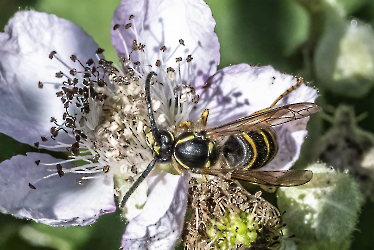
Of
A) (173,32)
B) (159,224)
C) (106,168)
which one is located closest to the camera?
(159,224)

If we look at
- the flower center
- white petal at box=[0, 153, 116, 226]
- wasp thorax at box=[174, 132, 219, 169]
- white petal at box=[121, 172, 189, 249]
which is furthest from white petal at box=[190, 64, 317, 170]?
white petal at box=[0, 153, 116, 226]

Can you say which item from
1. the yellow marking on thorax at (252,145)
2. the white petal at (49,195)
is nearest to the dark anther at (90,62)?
the white petal at (49,195)

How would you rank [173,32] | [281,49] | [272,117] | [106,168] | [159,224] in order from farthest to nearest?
1. [281,49]
2. [173,32]
3. [106,168]
4. [272,117]
5. [159,224]

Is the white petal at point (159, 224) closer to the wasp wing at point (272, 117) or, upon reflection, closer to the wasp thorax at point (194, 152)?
the wasp thorax at point (194, 152)

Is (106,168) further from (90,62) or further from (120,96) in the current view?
(90,62)

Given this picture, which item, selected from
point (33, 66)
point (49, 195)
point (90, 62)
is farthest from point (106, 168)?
point (33, 66)

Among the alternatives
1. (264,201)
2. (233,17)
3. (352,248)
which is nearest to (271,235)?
(264,201)

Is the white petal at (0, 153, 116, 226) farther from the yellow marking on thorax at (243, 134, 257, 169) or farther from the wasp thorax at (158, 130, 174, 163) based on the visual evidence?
the yellow marking on thorax at (243, 134, 257, 169)
